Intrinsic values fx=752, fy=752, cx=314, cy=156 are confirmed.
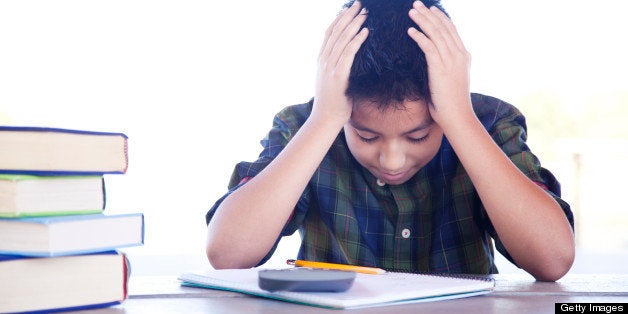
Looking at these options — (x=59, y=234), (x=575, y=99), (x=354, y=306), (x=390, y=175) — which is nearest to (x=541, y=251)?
(x=390, y=175)

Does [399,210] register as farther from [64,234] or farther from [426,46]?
[64,234]

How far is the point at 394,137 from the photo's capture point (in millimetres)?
1187

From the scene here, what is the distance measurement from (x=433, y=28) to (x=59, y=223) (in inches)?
28.5

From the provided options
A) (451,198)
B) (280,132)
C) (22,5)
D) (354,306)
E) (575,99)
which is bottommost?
(354,306)

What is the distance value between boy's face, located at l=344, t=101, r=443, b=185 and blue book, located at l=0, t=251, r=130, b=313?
0.54 meters

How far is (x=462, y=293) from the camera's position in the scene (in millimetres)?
817

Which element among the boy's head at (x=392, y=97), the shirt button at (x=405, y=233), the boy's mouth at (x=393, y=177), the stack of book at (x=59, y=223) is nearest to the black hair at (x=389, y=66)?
the boy's head at (x=392, y=97)

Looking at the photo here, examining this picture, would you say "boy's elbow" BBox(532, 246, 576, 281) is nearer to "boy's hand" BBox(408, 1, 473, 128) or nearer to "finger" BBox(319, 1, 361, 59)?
"boy's hand" BBox(408, 1, 473, 128)

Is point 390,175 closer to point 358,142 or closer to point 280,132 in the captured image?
point 358,142

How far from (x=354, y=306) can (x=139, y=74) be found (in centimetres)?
416

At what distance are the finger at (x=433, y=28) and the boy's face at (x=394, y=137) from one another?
0.09 meters

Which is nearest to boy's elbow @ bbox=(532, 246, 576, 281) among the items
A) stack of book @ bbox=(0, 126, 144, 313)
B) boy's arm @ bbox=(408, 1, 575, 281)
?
boy's arm @ bbox=(408, 1, 575, 281)

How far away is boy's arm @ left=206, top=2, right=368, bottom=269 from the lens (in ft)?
3.88

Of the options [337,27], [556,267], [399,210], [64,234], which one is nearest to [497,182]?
[556,267]
